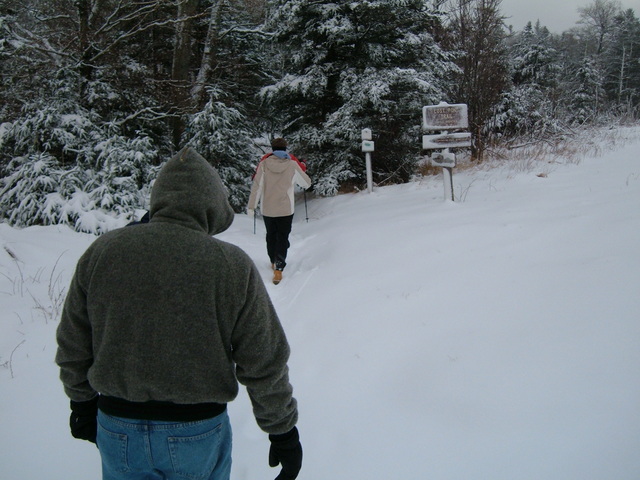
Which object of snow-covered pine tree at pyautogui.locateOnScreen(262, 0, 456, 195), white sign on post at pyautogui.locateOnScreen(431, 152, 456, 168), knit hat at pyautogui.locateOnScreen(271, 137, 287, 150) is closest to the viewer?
knit hat at pyautogui.locateOnScreen(271, 137, 287, 150)

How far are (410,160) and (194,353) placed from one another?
33.1 ft

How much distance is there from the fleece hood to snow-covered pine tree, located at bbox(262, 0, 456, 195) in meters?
8.51

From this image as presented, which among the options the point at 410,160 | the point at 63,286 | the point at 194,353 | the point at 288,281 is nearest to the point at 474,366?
the point at 194,353

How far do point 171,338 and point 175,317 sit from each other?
0.24 feet

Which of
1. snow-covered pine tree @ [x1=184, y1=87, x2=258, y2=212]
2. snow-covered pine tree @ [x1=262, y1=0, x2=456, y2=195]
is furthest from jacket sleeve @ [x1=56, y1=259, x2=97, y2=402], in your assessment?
snow-covered pine tree @ [x1=184, y1=87, x2=258, y2=212]

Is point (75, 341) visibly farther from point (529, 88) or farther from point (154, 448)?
point (529, 88)

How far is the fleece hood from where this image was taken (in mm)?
1406

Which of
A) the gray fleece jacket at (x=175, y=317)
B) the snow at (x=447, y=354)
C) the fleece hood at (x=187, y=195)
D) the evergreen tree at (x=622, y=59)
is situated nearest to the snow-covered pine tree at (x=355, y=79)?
the snow at (x=447, y=354)

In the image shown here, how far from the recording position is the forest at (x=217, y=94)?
322 inches

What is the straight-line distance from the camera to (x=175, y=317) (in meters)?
1.29

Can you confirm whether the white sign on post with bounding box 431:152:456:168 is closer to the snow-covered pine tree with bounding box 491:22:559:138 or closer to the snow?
the snow

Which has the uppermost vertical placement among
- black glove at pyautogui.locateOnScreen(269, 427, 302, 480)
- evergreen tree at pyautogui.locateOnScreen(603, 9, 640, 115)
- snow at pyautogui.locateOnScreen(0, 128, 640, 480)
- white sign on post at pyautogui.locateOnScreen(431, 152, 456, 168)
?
evergreen tree at pyautogui.locateOnScreen(603, 9, 640, 115)

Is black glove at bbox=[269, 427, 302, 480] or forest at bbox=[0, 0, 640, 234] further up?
forest at bbox=[0, 0, 640, 234]

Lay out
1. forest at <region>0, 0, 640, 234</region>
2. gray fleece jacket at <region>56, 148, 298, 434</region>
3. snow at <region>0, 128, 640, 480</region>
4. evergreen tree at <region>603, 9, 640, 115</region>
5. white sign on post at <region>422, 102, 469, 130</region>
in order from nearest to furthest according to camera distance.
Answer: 1. gray fleece jacket at <region>56, 148, 298, 434</region>
2. snow at <region>0, 128, 640, 480</region>
3. white sign on post at <region>422, 102, 469, 130</region>
4. forest at <region>0, 0, 640, 234</region>
5. evergreen tree at <region>603, 9, 640, 115</region>
